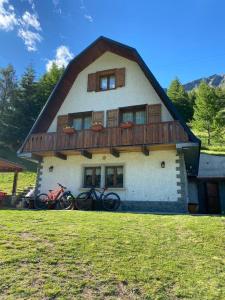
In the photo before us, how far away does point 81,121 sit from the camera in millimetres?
17531

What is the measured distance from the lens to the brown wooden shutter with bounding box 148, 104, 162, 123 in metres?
15.4

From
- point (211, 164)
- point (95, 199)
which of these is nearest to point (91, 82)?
point (95, 199)

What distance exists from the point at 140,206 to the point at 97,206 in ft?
7.00

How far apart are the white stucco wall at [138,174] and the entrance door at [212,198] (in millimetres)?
8250

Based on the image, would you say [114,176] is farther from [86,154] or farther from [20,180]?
[20,180]

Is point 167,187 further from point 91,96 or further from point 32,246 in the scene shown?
point 32,246

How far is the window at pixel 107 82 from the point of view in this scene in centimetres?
1742

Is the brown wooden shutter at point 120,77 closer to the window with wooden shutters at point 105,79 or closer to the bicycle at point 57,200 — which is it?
the window with wooden shutters at point 105,79

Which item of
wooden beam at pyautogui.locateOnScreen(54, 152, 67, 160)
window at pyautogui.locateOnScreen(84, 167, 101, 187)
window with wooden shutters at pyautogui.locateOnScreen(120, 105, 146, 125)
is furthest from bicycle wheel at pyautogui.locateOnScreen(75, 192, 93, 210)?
window with wooden shutters at pyautogui.locateOnScreen(120, 105, 146, 125)

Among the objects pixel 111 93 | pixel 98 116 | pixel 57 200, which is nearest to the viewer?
pixel 57 200

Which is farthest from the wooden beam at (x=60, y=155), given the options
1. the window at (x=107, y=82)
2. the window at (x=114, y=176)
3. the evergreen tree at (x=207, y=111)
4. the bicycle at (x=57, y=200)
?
the evergreen tree at (x=207, y=111)

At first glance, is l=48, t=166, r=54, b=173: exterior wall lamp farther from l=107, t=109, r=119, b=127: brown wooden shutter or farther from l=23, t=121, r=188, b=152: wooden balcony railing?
l=107, t=109, r=119, b=127: brown wooden shutter

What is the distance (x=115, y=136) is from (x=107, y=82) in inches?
167

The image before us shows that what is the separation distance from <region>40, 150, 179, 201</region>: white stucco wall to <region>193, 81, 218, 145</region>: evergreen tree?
81.8 feet
